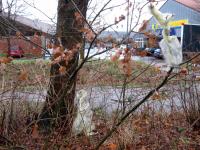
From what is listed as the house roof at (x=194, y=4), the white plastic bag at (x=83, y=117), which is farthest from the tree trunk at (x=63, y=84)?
the house roof at (x=194, y=4)

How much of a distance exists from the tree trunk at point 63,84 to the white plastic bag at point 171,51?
1667mm

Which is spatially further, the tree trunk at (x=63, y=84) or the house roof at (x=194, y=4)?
the house roof at (x=194, y=4)

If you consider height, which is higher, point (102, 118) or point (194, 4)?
point (194, 4)

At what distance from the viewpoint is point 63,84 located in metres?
4.33

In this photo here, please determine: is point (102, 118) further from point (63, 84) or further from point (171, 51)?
point (171, 51)

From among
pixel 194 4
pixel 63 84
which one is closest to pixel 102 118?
pixel 63 84

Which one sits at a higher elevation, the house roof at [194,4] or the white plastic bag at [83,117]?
the house roof at [194,4]

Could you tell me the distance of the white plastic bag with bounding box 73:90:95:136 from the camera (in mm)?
4422

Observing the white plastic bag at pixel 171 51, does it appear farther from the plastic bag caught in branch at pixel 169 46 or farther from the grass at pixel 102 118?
the grass at pixel 102 118

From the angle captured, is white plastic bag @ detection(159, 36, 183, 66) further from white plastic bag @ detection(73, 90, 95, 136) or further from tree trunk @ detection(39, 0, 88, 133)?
white plastic bag @ detection(73, 90, 95, 136)

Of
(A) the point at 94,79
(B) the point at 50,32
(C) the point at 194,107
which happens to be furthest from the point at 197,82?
(B) the point at 50,32

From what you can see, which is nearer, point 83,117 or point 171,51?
point 171,51

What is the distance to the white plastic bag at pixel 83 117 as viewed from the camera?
442cm

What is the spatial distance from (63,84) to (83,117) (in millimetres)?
576
